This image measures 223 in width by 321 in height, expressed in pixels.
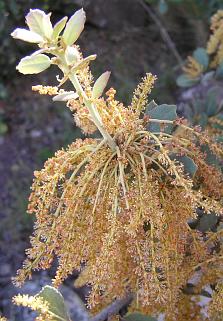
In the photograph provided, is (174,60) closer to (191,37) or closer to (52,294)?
(191,37)

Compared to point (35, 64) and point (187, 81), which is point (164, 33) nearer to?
point (187, 81)

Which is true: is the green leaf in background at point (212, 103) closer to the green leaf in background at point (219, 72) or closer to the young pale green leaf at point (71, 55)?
the green leaf in background at point (219, 72)

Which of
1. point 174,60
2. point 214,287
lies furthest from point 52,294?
point 174,60

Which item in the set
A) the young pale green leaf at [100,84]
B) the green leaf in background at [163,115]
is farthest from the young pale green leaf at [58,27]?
the green leaf in background at [163,115]

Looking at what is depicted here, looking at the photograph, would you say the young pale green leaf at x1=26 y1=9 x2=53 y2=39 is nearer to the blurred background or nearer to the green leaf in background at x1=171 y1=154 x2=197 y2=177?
the green leaf in background at x1=171 y1=154 x2=197 y2=177

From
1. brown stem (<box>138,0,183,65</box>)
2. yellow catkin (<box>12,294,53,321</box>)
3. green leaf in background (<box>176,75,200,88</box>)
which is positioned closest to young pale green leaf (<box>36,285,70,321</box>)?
yellow catkin (<box>12,294,53,321</box>)

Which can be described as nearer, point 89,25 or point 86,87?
point 86,87

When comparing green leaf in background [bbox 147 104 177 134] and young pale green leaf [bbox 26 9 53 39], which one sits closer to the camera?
young pale green leaf [bbox 26 9 53 39]
